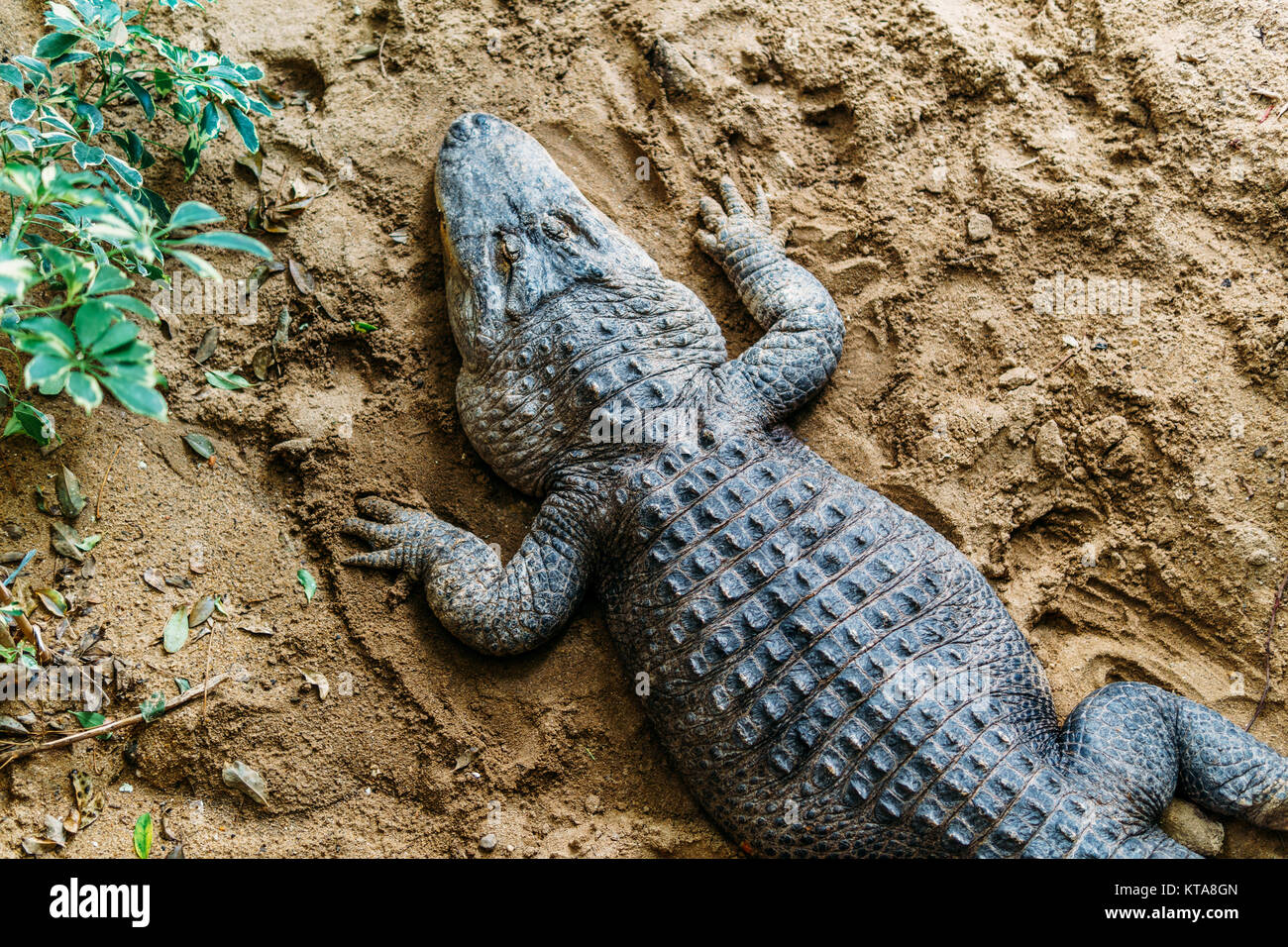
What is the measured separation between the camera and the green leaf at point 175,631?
3.72m

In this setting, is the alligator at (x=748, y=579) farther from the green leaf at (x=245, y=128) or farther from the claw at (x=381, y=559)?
the green leaf at (x=245, y=128)

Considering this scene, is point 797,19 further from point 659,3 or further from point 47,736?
point 47,736

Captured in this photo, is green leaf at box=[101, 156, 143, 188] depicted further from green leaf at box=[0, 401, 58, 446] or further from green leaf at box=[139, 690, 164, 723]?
green leaf at box=[139, 690, 164, 723]

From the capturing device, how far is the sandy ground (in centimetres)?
377

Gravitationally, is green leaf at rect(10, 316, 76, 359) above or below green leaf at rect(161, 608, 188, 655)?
above

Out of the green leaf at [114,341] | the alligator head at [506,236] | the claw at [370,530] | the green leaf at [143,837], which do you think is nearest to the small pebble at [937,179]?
the alligator head at [506,236]

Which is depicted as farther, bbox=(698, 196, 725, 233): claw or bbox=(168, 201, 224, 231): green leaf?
bbox=(698, 196, 725, 233): claw

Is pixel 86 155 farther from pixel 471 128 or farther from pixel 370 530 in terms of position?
pixel 370 530

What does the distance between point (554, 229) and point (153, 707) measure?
257cm

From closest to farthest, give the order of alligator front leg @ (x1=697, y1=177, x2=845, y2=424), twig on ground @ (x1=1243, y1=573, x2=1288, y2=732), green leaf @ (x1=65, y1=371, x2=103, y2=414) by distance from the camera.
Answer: green leaf @ (x1=65, y1=371, x2=103, y2=414) < twig on ground @ (x1=1243, y1=573, x2=1288, y2=732) < alligator front leg @ (x1=697, y1=177, x2=845, y2=424)

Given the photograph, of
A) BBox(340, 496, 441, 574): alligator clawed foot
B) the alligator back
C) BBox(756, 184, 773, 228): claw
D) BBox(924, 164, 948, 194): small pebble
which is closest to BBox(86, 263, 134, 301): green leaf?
BBox(340, 496, 441, 574): alligator clawed foot

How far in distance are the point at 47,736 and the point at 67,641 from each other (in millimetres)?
360

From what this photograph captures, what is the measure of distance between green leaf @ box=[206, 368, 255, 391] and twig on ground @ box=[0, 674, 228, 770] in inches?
50.0

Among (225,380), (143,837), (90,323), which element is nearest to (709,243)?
(225,380)
